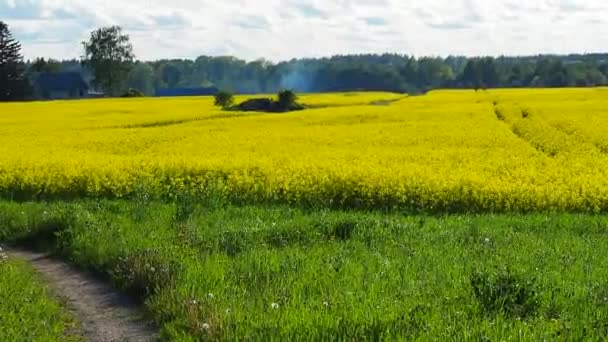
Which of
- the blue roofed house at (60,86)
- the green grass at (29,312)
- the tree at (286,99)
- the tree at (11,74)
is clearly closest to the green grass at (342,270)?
the green grass at (29,312)

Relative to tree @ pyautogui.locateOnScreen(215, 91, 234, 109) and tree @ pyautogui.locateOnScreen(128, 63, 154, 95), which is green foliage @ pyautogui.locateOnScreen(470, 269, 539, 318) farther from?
tree @ pyautogui.locateOnScreen(128, 63, 154, 95)

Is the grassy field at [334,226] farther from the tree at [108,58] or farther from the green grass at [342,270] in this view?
the tree at [108,58]

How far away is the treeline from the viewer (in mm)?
113250

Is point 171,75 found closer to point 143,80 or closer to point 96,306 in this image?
point 143,80

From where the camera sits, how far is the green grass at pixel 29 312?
660 centimetres

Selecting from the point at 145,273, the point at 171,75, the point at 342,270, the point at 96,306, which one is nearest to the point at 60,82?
the point at 171,75

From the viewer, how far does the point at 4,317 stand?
698 cm

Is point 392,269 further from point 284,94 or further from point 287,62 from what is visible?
point 287,62

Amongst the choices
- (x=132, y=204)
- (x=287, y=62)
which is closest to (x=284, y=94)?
(x=132, y=204)

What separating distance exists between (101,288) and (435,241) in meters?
4.19

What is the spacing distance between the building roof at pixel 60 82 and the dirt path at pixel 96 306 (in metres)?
100

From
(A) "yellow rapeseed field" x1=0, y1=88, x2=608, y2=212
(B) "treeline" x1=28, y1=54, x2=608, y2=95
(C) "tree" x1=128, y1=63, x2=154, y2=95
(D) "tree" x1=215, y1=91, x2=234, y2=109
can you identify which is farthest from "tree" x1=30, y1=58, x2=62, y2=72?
(A) "yellow rapeseed field" x1=0, y1=88, x2=608, y2=212

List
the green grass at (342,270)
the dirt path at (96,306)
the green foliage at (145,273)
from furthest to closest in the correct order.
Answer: the green foliage at (145,273) < the dirt path at (96,306) < the green grass at (342,270)

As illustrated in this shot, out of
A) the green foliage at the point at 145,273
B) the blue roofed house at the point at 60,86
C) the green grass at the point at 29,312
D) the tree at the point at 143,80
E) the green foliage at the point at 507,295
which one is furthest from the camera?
the tree at the point at 143,80
